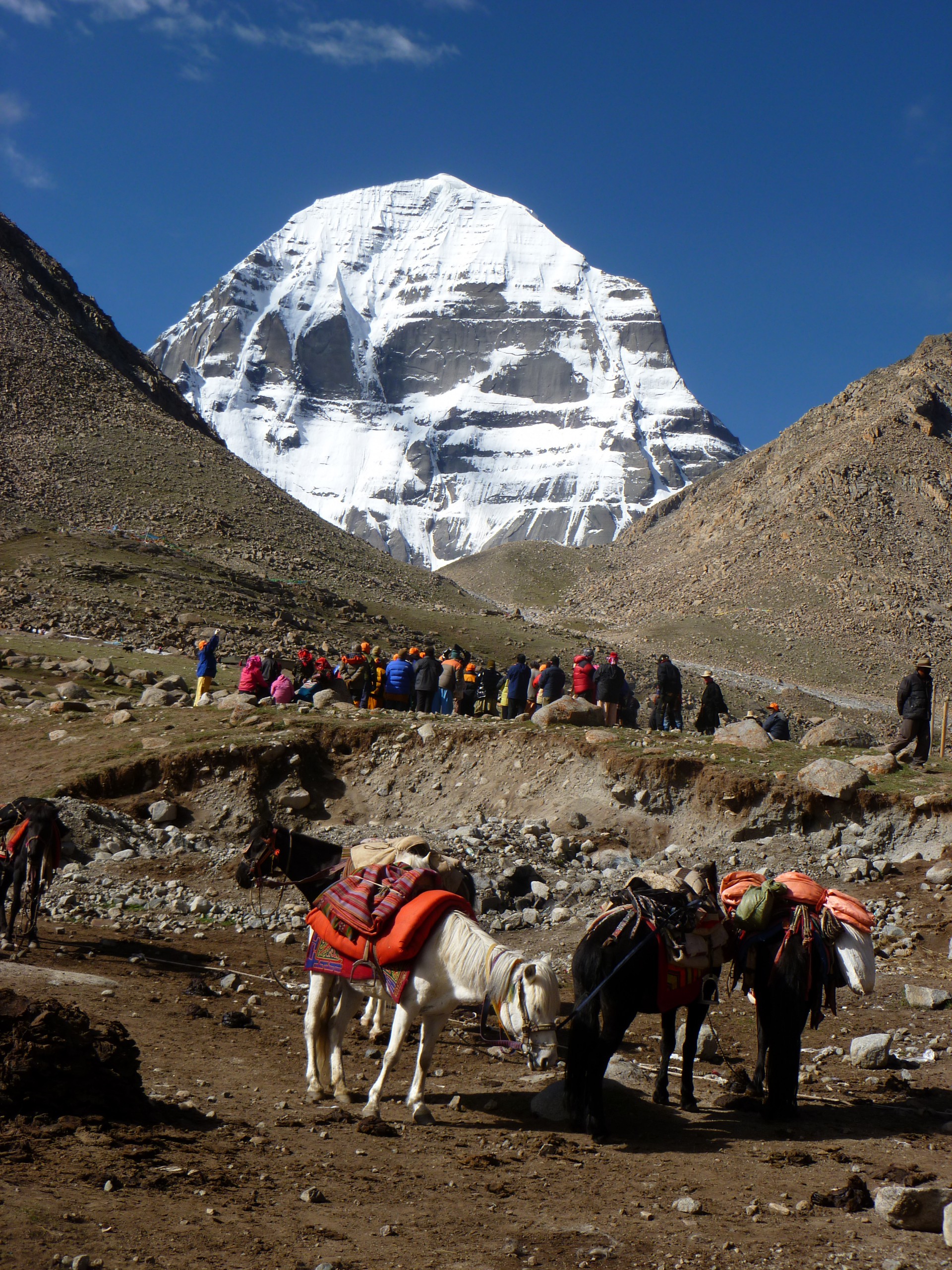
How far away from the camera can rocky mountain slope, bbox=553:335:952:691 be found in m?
77.8

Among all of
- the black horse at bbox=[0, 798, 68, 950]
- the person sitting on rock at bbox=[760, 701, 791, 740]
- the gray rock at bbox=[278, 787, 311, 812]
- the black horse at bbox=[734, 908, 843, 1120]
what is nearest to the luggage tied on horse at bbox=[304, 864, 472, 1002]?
the black horse at bbox=[734, 908, 843, 1120]

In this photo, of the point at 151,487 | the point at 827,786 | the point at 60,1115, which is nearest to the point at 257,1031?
the point at 60,1115

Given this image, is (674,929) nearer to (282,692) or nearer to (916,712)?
(916,712)

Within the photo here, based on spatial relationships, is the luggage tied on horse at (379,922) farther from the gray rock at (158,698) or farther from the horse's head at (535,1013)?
the gray rock at (158,698)

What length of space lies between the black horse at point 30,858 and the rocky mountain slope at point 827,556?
6578 centimetres

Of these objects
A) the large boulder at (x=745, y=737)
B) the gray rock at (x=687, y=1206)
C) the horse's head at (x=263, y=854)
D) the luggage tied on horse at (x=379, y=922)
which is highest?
the large boulder at (x=745, y=737)

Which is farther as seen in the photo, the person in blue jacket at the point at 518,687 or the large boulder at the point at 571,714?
the person in blue jacket at the point at 518,687

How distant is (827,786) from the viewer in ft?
47.6

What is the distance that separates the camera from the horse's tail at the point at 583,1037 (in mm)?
6891

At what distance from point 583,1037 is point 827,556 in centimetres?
8672

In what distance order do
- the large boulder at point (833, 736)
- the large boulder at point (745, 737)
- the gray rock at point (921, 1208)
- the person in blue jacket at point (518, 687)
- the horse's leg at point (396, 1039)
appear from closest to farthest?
1. the gray rock at point (921, 1208)
2. the horse's leg at point (396, 1039)
3. the large boulder at point (745, 737)
4. the large boulder at point (833, 736)
5. the person in blue jacket at point (518, 687)

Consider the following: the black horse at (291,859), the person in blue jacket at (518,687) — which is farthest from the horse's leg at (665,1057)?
the person in blue jacket at (518,687)

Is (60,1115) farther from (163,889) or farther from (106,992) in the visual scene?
(163,889)

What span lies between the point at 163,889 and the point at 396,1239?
9214 mm
